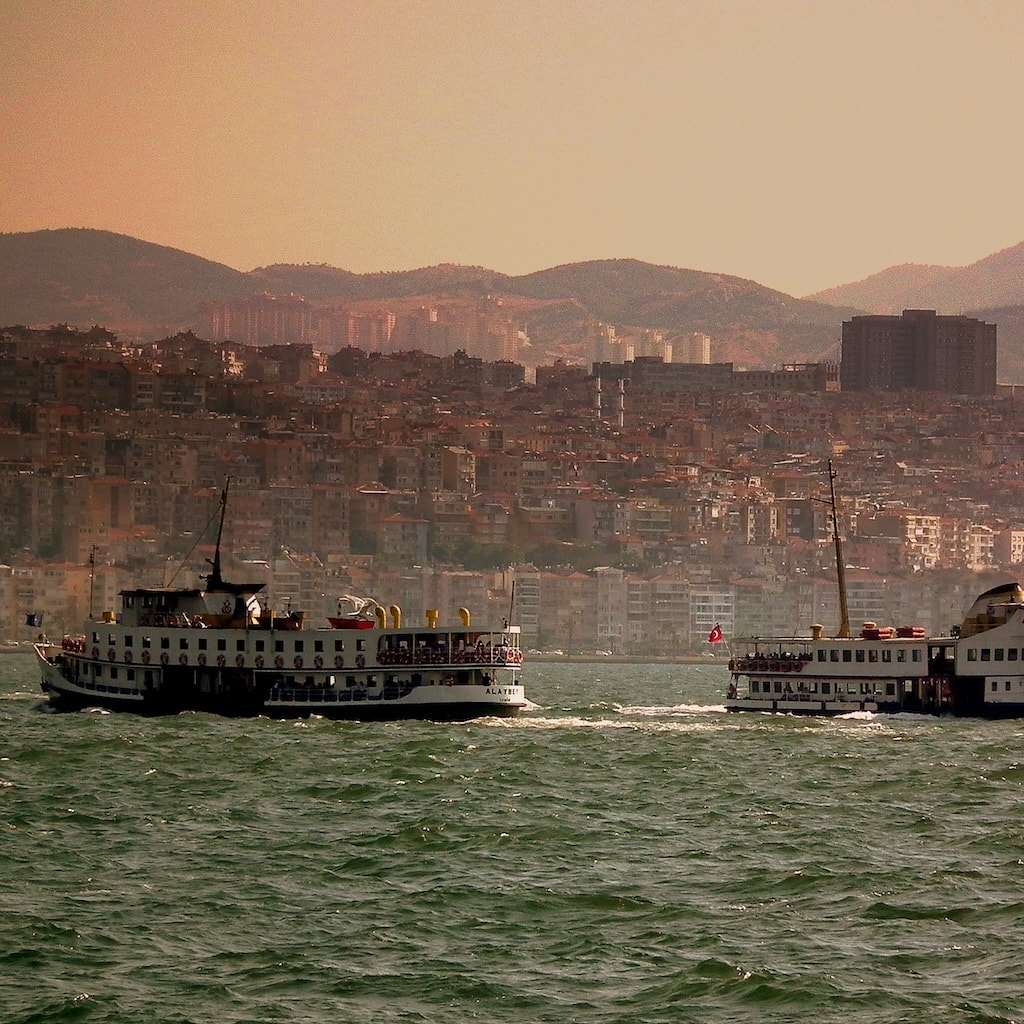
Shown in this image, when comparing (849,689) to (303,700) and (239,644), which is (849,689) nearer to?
(303,700)

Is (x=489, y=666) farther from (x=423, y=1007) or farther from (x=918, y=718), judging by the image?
(x=423, y=1007)

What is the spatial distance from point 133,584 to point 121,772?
14803 cm

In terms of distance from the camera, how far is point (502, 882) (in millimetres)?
36875

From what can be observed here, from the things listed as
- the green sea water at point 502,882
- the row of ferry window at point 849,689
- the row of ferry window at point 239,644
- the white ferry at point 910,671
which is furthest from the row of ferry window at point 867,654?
the row of ferry window at point 239,644

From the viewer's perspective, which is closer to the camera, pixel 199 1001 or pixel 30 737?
pixel 199 1001

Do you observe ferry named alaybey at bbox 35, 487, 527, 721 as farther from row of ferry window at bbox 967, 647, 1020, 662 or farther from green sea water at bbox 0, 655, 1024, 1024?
row of ferry window at bbox 967, 647, 1020, 662

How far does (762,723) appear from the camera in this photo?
70.8 meters

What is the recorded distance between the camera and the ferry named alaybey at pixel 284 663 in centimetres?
6638

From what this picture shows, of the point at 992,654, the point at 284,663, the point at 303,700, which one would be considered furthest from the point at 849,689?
the point at 284,663

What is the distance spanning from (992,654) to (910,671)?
8.14 feet

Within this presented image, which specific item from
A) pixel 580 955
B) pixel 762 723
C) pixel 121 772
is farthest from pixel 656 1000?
pixel 762 723

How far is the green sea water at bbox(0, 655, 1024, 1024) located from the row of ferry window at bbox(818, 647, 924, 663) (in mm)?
11708

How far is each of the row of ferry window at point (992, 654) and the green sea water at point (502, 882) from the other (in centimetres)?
1043

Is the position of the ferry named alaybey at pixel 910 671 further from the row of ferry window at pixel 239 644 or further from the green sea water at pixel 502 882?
the row of ferry window at pixel 239 644
